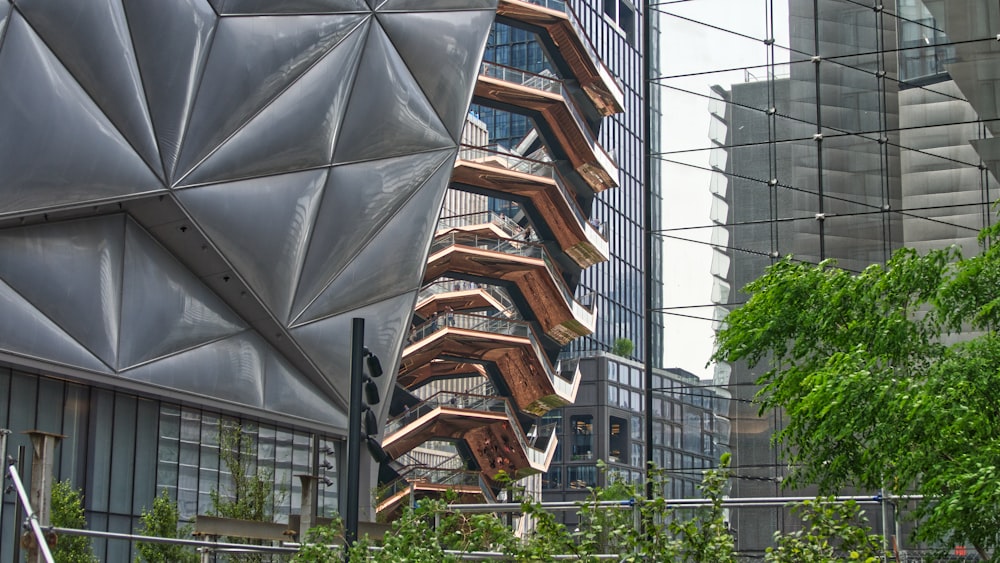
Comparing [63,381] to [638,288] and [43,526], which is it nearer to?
[43,526]

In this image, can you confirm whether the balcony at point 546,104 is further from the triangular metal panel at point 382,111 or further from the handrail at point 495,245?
the triangular metal panel at point 382,111

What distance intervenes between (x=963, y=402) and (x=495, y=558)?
5002 mm

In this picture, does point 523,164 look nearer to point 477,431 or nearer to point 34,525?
point 477,431

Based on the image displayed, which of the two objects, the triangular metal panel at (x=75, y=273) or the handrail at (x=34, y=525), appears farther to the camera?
the triangular metal panel at (x=75, y=273)

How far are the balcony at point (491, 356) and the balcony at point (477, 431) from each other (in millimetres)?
1298

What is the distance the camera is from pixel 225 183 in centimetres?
3434

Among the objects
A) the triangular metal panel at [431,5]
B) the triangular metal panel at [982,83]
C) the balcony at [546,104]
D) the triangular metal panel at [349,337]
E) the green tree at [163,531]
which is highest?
the balcony at [546,104]

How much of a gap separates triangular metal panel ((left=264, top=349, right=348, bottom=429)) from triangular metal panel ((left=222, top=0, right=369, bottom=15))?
8906mm

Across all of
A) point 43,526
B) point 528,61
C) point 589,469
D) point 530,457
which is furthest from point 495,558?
point 528,61

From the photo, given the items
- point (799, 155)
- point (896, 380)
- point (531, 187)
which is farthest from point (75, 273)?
point (531, 187)

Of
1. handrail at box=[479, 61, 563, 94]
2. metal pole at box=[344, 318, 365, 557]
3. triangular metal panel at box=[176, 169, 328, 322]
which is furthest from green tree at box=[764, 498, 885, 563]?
handrail at box=[479, 61, 563, 94]

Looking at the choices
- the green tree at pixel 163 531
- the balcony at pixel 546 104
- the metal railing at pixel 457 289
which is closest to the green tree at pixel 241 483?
Answer: the green tree at pixel 163 531

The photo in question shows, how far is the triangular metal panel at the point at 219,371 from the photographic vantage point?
111 ft

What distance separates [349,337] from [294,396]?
2150 mm
